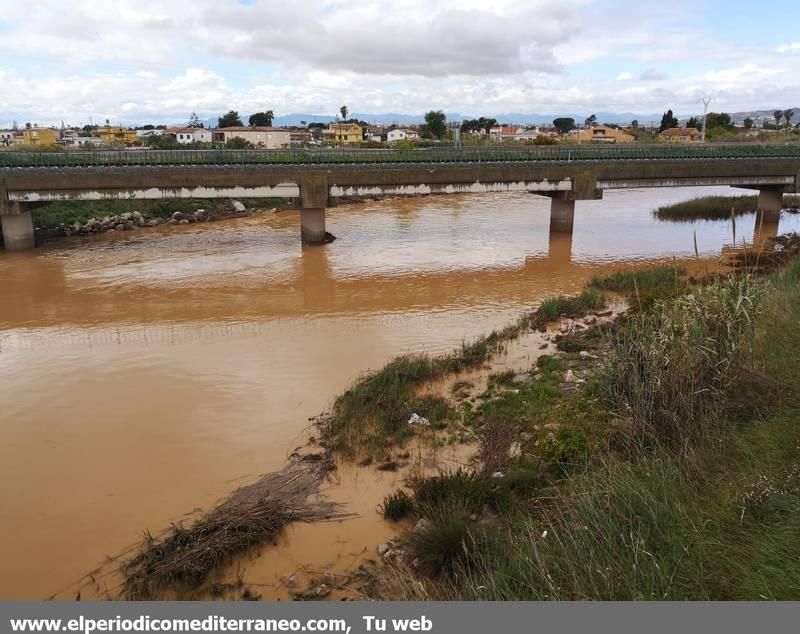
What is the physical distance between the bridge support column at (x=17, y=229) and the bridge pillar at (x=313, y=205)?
10924mm

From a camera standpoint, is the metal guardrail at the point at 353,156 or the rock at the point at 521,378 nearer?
the rock at the point at 521,378

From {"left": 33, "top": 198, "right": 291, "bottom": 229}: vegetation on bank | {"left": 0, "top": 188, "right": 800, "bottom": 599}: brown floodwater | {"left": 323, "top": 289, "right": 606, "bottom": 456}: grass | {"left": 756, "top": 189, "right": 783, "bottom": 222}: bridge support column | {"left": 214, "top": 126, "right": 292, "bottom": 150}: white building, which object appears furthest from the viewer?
{"left": 214, "top": 126, "right": 292, "bottom": 150}: white building

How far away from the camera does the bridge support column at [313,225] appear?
81.8ft

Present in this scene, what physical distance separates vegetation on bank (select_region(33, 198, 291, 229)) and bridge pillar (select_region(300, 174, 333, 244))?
6020mm

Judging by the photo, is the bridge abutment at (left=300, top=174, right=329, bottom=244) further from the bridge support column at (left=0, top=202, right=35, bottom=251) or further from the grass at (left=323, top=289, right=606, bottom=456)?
the grass at (left=323, top=289, right=606, bottom=456)

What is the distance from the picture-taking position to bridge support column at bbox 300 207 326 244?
24938 mm

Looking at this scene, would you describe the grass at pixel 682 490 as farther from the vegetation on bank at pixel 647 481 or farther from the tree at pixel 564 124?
the tree at pixel 564 124

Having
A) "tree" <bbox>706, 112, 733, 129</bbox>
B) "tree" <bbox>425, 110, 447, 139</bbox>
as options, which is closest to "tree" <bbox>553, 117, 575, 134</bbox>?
"tree" <bbox>706, 112, 733, 129</bbox>

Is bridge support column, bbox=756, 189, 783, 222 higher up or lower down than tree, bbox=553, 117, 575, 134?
lower down

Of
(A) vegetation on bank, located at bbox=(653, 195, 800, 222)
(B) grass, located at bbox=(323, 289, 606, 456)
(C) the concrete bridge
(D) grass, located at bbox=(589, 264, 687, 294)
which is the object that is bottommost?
(B) grass, located at bbox=(323, 289, 606, 456)

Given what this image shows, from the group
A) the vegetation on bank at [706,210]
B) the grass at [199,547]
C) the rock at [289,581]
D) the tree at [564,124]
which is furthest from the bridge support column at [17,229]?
the tree at [564,124]

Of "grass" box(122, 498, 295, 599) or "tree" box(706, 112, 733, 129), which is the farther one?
"tree" box(706, 112, 733, 129)

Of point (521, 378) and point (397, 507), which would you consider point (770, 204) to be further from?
point (397, 507)

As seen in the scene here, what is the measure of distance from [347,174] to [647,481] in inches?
804
